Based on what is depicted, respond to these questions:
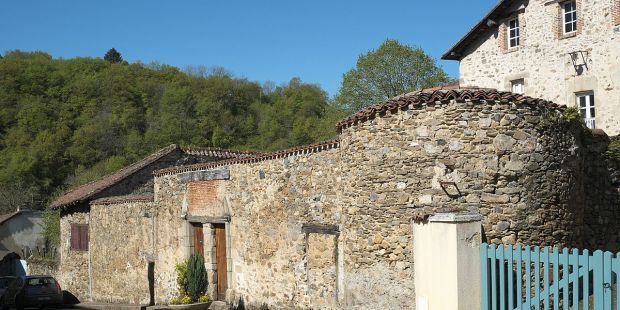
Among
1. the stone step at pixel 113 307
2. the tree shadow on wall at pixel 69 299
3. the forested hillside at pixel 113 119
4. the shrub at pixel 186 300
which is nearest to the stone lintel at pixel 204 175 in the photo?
the shrub at pixel 186 300

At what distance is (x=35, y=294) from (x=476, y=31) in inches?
665

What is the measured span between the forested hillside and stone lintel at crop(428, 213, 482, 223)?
1238 inches

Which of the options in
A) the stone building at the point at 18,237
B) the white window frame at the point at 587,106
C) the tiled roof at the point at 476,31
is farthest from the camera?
the stone building at the point at 18,237

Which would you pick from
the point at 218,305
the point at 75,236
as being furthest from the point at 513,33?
the point at 75,236

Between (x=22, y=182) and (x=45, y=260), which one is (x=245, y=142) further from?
Answer: (x=45, y=260)

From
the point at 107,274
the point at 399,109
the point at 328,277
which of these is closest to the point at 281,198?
the point at 328,277

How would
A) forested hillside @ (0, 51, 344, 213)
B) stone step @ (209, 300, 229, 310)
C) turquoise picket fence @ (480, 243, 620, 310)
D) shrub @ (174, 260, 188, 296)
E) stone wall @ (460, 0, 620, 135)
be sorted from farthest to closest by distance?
1. forested hillside @ (0, 51, 344, 213)
2. stone wall @ (460, 0, 620, 135)
3. shrub @ (174, 260, 188, 296)
4. stone step @ (209, 300, 229, 310)
5. turquoise picket fence @ (480, 243, 620, 310)

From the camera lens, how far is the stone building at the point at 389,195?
24.6 ft

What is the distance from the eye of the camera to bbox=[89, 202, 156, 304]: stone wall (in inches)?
693

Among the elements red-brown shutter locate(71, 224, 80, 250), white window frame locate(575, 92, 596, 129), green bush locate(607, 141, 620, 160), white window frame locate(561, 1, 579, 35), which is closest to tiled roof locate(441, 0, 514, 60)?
white window frame locate(561, 1, 579, 35)

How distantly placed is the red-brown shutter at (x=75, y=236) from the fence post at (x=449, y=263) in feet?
57.6

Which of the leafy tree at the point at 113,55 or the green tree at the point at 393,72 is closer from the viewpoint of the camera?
the green tree at the point at 393,72

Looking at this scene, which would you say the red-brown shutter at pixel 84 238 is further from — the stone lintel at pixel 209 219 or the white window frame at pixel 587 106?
the white window frame at pixel 587 106

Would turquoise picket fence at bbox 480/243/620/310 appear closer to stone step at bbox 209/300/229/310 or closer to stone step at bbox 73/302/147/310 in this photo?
A: stone step at bbox 209/300/229/310
